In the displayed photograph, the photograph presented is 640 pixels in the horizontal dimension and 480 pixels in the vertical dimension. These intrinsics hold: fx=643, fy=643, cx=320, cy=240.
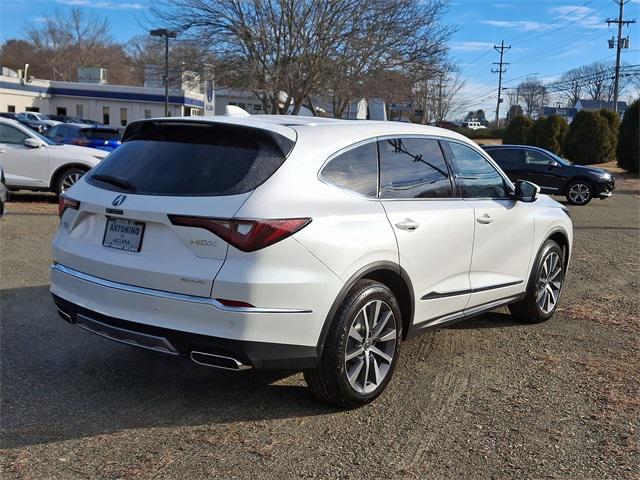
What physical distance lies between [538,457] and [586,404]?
91cm

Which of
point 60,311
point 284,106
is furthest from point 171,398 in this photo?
point 284,106

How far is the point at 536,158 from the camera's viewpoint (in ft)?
61.7

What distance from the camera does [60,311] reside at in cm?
408

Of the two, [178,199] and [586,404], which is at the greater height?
[178,199]

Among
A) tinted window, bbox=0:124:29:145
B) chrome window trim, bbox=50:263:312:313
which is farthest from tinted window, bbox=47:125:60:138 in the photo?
chrome window trim, bbox=50:263:312:313

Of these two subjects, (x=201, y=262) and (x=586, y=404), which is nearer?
(x=201, y=262)

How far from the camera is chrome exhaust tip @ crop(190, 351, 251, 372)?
3367 millimetres

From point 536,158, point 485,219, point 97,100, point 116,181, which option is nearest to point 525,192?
point 485,219

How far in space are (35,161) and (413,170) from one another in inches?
403

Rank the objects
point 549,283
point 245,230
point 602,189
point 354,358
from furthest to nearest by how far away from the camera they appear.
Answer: point 602,189 < point 549,283 < point 354,358 < point 245,230

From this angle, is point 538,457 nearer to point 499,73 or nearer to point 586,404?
point 586,404

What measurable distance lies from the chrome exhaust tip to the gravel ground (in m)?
0.42

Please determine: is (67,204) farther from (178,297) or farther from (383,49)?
(383,49)

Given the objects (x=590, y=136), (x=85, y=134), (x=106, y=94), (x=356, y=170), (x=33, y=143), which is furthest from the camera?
(x=106, y=94)
